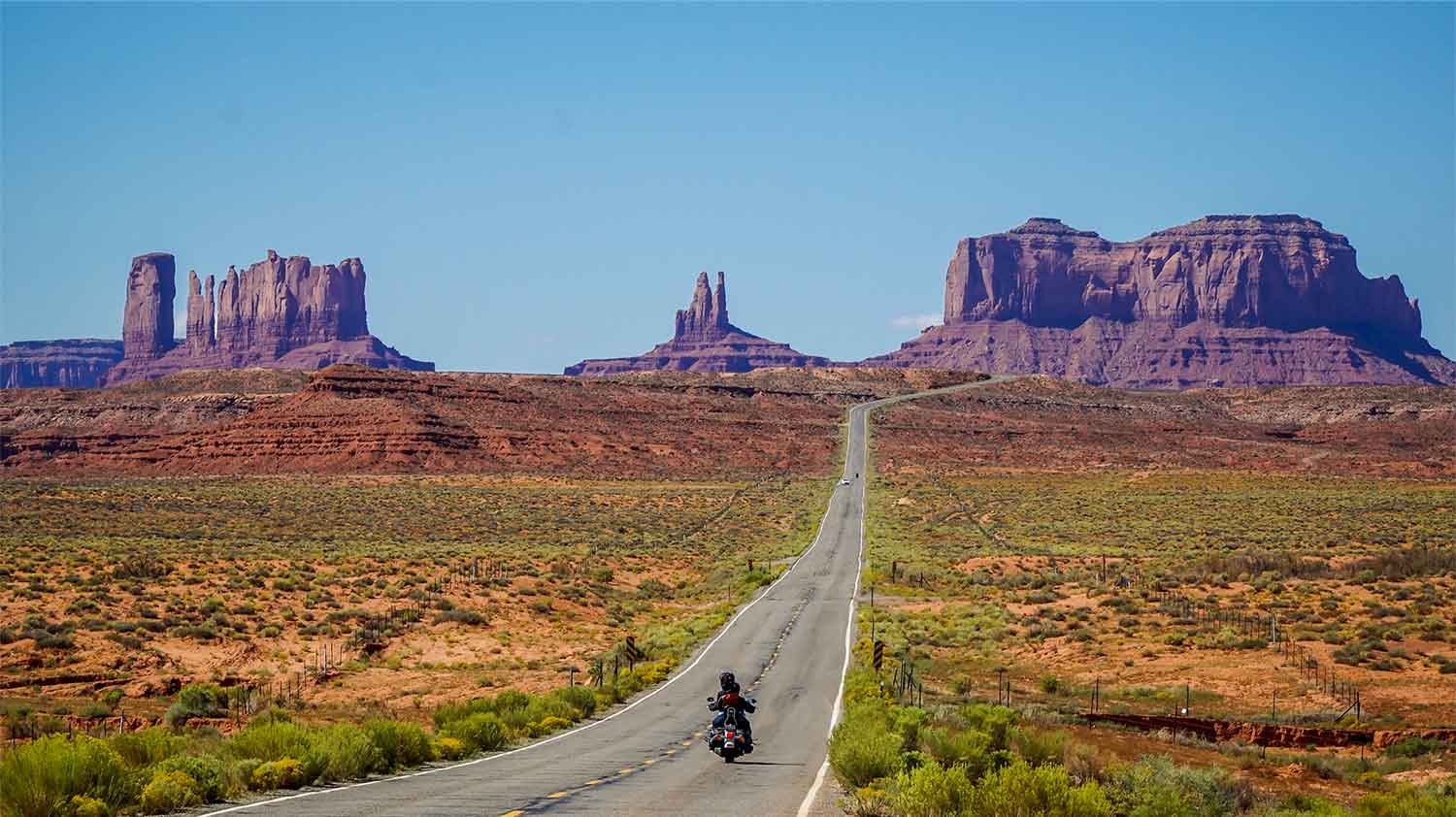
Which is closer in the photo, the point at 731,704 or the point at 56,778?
the point at 56,778

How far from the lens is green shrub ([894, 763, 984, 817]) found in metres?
14.0

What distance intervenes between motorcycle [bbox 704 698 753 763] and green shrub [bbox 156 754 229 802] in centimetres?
709

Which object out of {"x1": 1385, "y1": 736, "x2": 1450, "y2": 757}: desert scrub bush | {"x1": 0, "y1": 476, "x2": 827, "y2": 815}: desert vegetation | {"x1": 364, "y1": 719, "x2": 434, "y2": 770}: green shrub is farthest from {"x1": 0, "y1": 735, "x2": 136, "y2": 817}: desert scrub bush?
{"x1": 1385, "y1": 736, "x2": 1450, "y2": 757}: desert scrub bush

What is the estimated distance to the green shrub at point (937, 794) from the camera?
1398 centimetres

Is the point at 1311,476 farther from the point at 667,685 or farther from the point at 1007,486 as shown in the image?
the point at 667,685

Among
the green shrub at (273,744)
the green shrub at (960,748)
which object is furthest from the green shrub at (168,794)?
the green shrub at (960,748)

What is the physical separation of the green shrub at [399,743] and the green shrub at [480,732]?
5.13ft

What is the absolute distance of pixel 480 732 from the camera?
2144 centimetres

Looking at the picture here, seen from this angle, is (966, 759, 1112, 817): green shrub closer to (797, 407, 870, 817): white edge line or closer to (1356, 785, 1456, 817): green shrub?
(797, 407, 870, 817): white edge line

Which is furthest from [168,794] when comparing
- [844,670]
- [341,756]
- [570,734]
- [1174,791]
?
[844,670]

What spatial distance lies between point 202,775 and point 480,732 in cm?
659

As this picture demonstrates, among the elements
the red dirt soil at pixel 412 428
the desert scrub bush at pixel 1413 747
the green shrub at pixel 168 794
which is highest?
the red dirt soil at pixel 412 428

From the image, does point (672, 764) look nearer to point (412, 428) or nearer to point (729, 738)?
point (729, 738)

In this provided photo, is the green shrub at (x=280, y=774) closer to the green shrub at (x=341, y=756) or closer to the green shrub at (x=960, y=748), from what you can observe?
the green shrub at (x=341, y=756)
